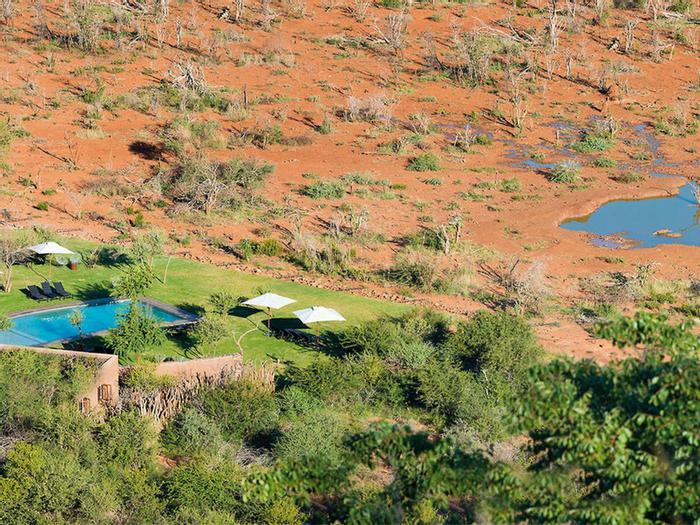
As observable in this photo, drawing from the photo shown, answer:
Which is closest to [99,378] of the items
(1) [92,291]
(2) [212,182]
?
(1) [92,291]

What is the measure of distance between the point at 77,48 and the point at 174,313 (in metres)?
32.4

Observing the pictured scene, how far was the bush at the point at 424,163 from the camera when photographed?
141ft

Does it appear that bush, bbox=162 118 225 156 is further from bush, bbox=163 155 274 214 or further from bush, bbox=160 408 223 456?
bush, bbox=160 408 223 456

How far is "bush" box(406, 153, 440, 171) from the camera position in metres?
43.1

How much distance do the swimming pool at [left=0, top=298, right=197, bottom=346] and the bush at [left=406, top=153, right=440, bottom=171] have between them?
18.1 meters

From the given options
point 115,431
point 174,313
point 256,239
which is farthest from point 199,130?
point 115,431

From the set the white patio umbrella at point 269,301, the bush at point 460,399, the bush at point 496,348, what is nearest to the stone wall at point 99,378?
the white patio umbrella at point 269,301

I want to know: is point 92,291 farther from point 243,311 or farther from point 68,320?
point 243,311

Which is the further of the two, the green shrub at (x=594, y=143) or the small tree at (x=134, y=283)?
the green shrub at (x=594, y=143)

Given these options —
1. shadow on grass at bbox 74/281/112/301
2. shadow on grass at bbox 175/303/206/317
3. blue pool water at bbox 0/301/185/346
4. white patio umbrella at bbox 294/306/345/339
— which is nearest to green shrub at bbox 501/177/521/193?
white patio umbrella at bbox 294/306/345/339

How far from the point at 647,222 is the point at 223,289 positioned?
1836cm

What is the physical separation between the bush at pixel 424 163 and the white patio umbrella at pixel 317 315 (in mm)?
18451

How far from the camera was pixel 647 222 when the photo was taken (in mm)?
39125

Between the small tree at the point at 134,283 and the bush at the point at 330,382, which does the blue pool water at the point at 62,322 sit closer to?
the small tree at the point at 134,283
